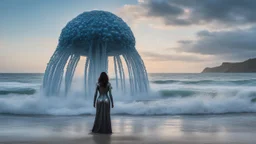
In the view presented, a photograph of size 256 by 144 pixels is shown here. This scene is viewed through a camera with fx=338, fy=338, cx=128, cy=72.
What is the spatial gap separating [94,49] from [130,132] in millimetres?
6428

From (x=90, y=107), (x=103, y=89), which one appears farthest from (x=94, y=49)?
(x=103, y=89)

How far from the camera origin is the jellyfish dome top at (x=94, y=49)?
14.7 m

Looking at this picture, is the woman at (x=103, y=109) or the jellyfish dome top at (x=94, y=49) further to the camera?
the jellyfish dome top at (x=94, y=49)

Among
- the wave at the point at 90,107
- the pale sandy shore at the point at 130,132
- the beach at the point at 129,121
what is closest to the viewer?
the pale sandy shore at the point at 130,132

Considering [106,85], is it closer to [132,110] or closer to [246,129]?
[246,129]

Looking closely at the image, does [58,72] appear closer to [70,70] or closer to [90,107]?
[70,70]

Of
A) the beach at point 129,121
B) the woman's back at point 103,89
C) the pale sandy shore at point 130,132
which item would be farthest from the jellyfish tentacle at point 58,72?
the woman's back at point 103,89

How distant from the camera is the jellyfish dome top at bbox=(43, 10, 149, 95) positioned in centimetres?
1466

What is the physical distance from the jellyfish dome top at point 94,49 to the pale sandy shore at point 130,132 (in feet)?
10.4

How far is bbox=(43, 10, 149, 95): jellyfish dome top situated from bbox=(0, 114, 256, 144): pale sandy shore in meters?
3.16

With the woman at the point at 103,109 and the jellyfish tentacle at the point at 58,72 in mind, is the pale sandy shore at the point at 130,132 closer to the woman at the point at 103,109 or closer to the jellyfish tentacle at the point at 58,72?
the woman at the point at 103,109

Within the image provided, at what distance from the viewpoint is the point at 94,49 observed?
51.1 ft

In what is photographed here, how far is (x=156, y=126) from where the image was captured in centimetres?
1150

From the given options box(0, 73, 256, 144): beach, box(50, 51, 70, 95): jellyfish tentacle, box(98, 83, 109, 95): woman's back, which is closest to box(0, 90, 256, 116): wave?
box(0, 73, 256, 144): beach
